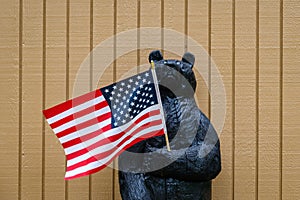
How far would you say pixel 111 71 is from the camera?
439 centimetres

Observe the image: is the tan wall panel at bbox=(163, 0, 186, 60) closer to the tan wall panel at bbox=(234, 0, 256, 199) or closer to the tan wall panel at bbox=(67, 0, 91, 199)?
the tan wall panel at bbox=(234, 0, 256, 199)

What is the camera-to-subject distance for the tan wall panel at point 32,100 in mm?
4363

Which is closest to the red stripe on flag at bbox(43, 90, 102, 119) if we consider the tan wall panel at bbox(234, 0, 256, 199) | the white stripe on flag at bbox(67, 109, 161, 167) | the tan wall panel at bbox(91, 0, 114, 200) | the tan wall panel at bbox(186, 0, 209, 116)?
the white stripe on flag at bbox(67, 109, 161, 167)

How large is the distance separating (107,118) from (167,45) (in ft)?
2.96

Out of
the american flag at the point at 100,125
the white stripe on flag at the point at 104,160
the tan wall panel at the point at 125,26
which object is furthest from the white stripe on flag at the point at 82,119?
the tan wall panel at the point at 125,26

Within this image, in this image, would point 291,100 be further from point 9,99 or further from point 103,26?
point 9,99

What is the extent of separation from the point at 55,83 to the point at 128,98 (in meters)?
0.86

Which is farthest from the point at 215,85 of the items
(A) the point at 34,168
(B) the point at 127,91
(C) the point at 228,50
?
(A) the point at 34,168

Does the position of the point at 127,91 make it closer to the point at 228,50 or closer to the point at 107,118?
the point at 107,118

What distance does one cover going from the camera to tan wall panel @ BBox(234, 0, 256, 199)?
14.2 ft

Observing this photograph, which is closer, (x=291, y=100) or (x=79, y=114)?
(x=79, y=114)

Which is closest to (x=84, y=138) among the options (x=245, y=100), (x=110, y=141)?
(x=110, y=141)

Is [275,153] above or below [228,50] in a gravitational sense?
below

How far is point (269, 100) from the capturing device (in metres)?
4.37
